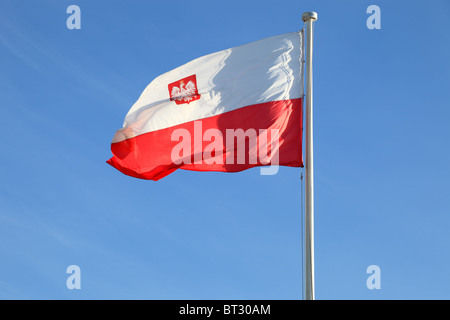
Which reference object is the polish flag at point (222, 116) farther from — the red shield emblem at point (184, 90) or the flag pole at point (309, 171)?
the flag pole at point (309, 171)

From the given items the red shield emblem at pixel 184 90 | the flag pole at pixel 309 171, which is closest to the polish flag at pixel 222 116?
the red shield emblem at pixel 184 90

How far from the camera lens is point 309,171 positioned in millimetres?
16969

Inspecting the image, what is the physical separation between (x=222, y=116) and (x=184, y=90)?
133 cm

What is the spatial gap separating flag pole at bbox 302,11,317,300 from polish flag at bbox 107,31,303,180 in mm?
324

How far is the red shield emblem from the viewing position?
19.3 metres

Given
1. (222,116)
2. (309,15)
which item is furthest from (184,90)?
(309,15)

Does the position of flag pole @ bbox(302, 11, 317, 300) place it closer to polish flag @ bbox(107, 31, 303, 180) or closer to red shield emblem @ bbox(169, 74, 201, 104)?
polish flag @ bbox(107, 31, 303, 180)

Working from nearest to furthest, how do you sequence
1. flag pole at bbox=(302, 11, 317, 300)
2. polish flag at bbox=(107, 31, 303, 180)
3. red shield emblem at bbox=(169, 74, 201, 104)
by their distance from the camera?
flag pole at bbox=(302, 11, 317, 300), polish flag at bbox=(107, 31, 303, 180), red shield emblem at bbox=(169, 74, 201, 104)

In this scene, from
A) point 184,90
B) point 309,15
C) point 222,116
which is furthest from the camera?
point 184,90

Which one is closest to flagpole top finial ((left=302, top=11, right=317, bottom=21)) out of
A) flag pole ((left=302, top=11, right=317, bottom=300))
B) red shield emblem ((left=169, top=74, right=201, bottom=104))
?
flag pole ((left=302, top=11, right=317, bottom=300))

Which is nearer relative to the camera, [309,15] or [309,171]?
[309,171]

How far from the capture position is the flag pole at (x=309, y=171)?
16153mm

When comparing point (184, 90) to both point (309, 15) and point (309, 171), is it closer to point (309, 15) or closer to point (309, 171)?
point (309, 15)
